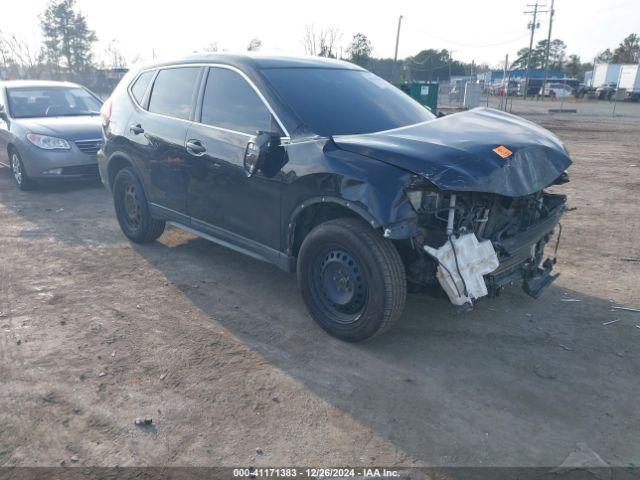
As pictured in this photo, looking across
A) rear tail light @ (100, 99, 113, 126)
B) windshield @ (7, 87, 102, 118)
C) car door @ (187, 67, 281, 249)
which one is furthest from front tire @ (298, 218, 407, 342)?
windshield @ (7, 87, 102, 118)

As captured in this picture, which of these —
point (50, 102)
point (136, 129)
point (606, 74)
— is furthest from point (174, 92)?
point (606, 74)

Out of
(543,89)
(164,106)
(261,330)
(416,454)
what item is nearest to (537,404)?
(416,454)

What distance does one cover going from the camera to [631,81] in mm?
46594

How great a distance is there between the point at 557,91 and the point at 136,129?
54453 mm

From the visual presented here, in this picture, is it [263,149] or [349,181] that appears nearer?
[349,181]

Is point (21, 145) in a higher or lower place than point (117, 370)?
higher

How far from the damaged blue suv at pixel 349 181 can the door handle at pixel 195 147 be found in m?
0.01

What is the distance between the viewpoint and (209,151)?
4574 mm

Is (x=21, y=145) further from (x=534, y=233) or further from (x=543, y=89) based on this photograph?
(x=543, y=89)

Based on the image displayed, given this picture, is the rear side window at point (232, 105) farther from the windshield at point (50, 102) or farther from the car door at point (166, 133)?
the windshield at point (50, 102)

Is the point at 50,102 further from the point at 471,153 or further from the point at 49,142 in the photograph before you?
the point at 471,153

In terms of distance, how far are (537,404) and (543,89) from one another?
5148 cm

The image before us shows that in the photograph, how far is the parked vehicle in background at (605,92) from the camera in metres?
48.6

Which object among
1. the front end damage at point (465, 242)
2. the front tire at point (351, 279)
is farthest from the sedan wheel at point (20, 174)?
the front end damage at point (465, 242)
